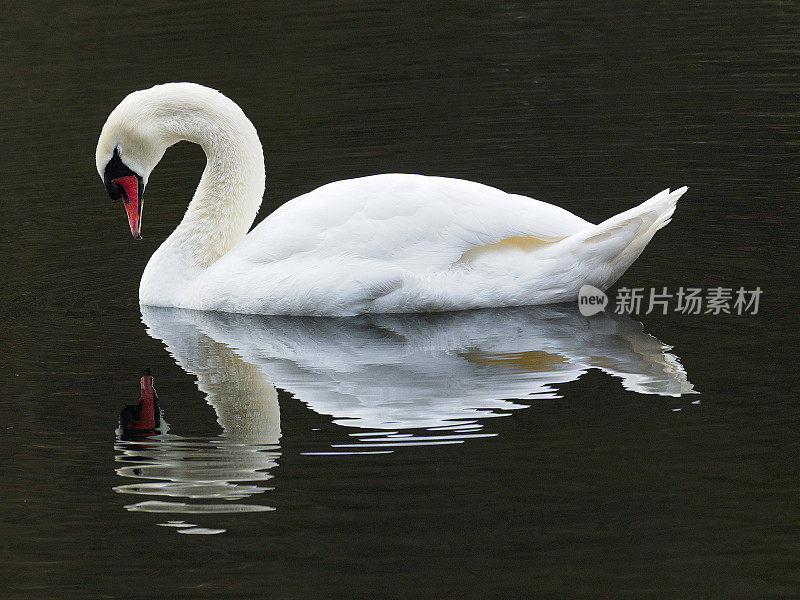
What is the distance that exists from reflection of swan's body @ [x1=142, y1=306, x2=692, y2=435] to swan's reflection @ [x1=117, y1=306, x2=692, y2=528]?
11 mm

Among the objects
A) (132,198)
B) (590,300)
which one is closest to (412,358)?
(590,300)

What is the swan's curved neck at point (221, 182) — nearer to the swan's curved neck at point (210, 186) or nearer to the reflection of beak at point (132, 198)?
the swan's curved neck at point (210, 186)

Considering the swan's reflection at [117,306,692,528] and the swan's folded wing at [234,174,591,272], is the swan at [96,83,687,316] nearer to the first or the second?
the swan's folded wing at [234,174,591,272]

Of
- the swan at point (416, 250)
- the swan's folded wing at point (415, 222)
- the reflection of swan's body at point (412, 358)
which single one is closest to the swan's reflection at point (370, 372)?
the reflection of swan's body at point (412, 358)

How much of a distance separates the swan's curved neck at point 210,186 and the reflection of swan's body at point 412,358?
356 millimetres

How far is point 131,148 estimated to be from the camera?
1020 cm

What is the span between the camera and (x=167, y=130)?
33.7 feet

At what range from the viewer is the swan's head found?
33.0 ft

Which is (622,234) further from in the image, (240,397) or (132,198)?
(132,198)

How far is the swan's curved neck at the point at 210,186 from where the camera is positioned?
10.3m

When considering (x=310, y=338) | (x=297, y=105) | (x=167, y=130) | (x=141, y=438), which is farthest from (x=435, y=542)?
(x=297, y=105)

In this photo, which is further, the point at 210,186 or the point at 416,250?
the point at 210,186

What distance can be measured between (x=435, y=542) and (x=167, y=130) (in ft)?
17.0

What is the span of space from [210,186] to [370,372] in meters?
2.69
